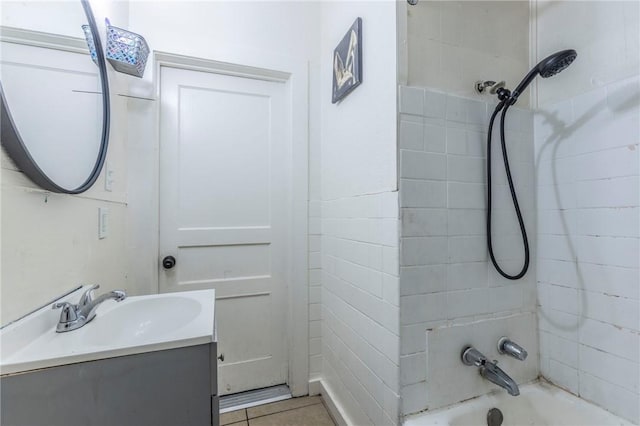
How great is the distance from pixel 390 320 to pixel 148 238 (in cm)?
133

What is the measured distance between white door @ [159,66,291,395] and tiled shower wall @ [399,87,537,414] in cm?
94

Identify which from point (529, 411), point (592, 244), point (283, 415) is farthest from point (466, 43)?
point (283, 415)

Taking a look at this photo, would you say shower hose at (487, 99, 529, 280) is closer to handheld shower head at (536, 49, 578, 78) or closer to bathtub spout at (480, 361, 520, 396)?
handheld shower head at (536, 49, 578, 78)

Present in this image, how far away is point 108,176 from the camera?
1256 mm

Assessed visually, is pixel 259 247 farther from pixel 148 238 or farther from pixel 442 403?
pixel 442 403

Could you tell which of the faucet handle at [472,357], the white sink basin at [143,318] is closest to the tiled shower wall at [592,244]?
the faucet handle at [472,357]

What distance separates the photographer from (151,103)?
1530mm

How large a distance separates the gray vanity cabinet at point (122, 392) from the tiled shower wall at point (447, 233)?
0.69 m

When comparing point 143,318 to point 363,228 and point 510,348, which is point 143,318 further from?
point 510,348

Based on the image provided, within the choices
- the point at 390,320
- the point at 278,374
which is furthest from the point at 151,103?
the point at 278,374

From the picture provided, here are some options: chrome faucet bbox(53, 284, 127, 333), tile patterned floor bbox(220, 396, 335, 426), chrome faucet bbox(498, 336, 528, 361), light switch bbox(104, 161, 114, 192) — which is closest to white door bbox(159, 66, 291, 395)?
tile patterned floor bbox(220, 396, 335, 426)

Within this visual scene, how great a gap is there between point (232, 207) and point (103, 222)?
25.7 inches

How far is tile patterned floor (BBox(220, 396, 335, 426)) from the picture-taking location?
1.49m

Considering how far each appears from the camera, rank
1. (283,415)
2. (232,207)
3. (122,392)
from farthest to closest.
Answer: (232,207) → (283,415) → (122,392)
